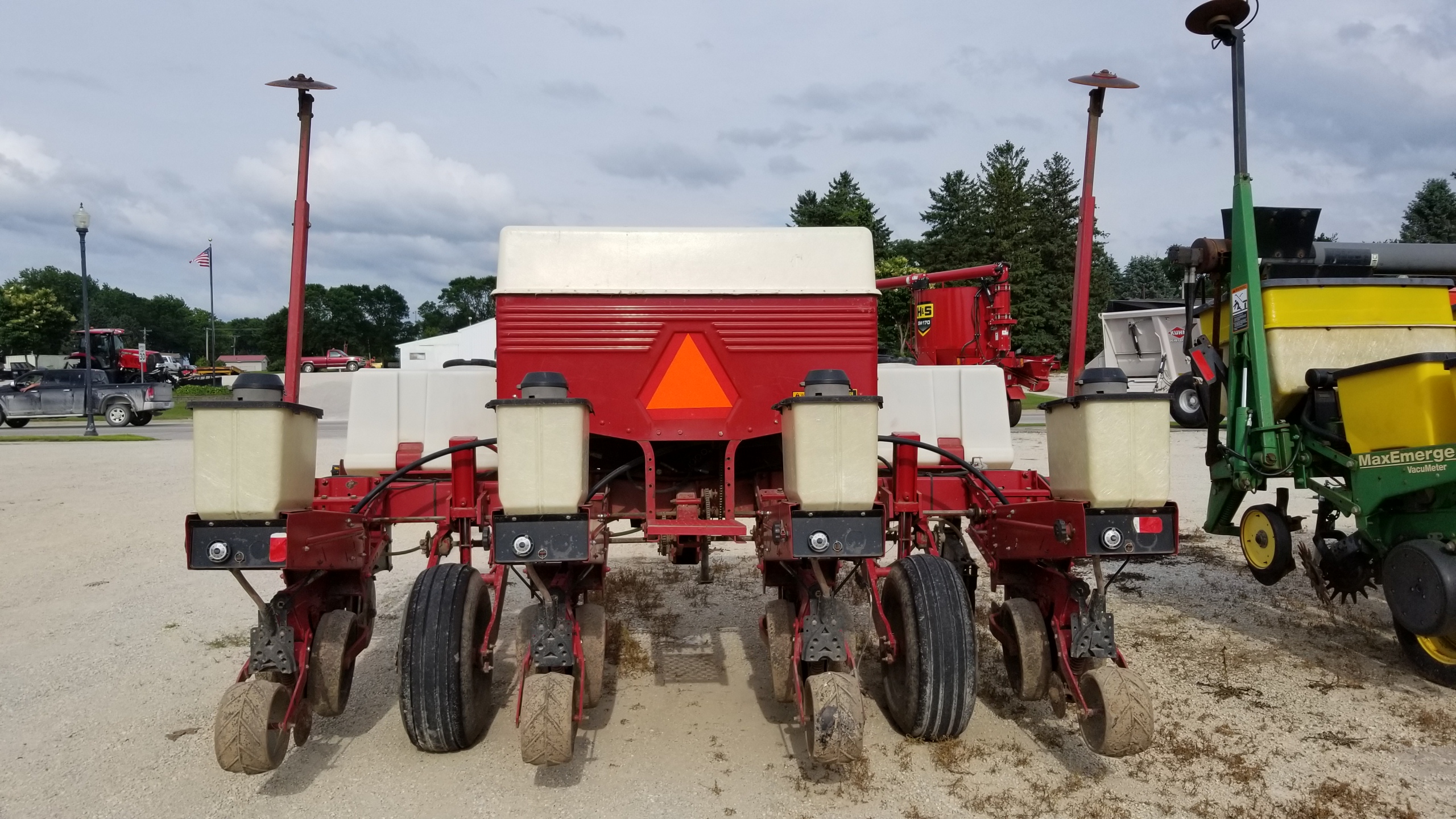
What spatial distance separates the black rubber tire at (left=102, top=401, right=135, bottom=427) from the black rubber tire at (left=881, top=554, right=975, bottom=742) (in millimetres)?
27956

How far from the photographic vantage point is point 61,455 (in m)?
16.2

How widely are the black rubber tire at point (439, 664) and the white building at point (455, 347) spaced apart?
966 inches

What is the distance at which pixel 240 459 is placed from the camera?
367cm

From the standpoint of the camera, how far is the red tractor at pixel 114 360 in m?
31.0

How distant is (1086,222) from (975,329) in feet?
29.7

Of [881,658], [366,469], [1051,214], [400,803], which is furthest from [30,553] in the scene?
[1051,214]

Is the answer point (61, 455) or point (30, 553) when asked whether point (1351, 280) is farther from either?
point (61, 455)

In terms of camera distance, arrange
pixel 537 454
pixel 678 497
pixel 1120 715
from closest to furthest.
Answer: pixel 537 454 → pixel 1120 715 → pixel 678 497

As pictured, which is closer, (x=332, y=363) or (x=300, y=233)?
(x=300, y=233)

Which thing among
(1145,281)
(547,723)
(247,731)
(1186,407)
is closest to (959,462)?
(547,723)

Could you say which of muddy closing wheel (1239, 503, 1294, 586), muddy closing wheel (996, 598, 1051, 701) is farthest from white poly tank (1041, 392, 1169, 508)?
muddy closing wheel (1239, 503, 1294, 586)

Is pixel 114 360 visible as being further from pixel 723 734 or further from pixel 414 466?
pixel 723 734

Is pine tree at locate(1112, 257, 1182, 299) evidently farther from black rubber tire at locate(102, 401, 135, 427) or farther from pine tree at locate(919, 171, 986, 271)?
black rubber tire at locate(102, 401, 135, 427)

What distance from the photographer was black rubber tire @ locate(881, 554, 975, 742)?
4.02 metres
